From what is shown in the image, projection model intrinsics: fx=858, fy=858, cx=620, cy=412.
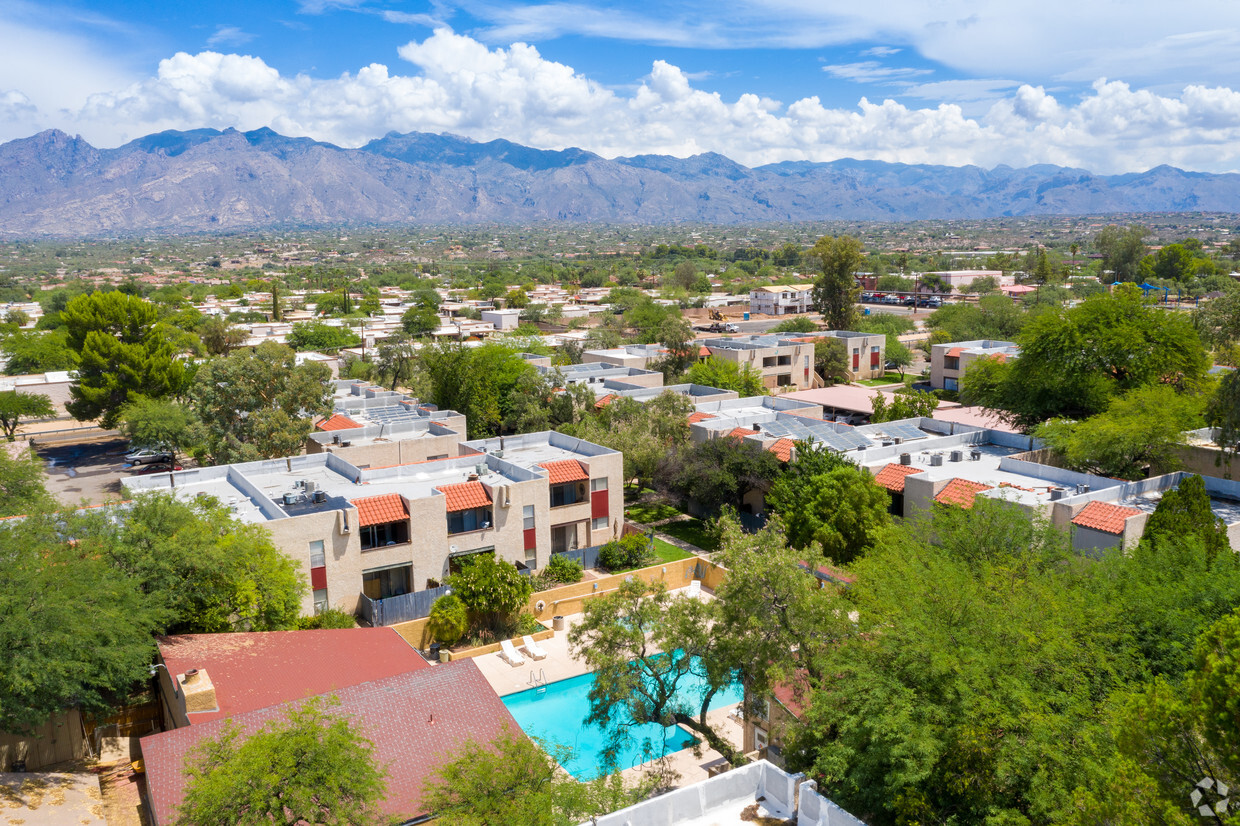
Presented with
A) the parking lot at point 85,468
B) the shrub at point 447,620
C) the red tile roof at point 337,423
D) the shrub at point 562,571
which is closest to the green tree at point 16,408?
the parking lot at point 85,468

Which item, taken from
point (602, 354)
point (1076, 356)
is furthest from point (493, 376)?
point (1076, 356)

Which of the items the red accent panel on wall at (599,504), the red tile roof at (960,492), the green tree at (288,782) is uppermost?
the green tree at (288,782)

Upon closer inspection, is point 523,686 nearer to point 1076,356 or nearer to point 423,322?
point 1076,356

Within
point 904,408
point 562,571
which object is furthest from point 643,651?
point 904,408

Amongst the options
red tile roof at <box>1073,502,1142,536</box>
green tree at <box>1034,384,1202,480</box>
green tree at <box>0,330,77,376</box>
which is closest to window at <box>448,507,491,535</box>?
red tile roof at <box>1073,502,1142,536</box>

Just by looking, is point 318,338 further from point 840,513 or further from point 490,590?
point 840,513

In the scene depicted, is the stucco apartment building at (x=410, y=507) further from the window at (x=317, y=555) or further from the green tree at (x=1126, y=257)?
the green tree at (x=1126, y=257)

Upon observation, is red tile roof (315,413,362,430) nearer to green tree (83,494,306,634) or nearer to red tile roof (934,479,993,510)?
green tree (83,494,306,634)
